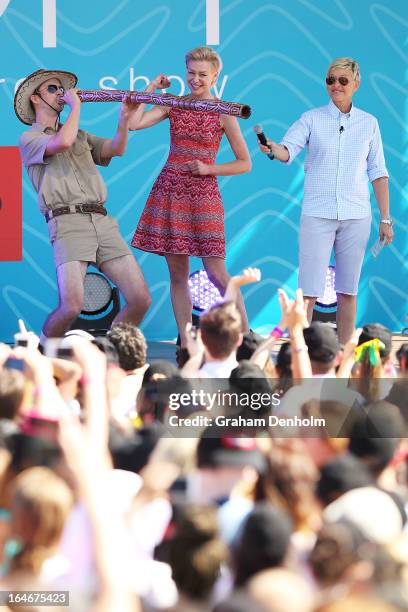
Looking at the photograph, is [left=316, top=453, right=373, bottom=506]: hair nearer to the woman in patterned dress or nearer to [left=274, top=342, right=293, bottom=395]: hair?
[left=274, top=342, right=293, bottom=395]: hair

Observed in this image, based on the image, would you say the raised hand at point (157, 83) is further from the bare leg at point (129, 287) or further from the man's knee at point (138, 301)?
the man's knee at point (138, 301)

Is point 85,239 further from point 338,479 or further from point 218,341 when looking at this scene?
point 338,479

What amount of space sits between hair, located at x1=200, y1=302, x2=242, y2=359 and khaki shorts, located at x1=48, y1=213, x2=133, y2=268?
1.90 metres

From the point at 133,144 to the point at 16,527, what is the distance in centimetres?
537

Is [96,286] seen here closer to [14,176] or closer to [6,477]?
[14,176]

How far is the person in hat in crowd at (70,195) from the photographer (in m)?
4.84

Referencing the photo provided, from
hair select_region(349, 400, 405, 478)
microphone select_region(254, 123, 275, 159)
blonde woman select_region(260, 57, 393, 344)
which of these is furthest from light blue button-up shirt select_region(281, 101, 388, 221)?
hair select_region(349, 400, 405, 478)

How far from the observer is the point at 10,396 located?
234cm

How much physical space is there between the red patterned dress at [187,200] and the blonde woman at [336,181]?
412 mm

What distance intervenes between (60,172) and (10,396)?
2.77 metres

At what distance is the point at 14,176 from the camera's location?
682 cm

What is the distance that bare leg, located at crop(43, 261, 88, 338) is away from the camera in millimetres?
4773

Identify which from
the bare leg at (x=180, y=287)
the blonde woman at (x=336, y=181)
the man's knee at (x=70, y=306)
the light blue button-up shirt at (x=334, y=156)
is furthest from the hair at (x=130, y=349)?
the light blue button-up shirt at (x=334, y=156)

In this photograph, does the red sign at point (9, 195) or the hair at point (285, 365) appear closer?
the hair at point (285, 365)
